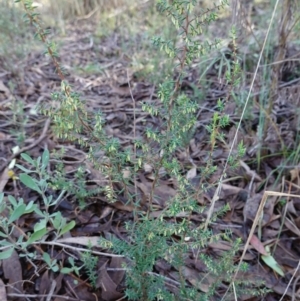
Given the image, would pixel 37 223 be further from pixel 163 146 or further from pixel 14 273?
pixel 163 146

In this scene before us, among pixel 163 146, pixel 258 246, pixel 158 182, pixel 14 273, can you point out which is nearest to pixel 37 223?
pixel 14 273

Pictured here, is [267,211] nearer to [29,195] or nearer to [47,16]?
[29,195]

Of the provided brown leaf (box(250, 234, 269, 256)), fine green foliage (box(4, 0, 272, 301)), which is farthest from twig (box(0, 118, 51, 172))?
brown leaf (box(250, 234, 269, 256))

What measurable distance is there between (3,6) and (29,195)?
1242 millimetres

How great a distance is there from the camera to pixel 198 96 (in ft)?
6.30

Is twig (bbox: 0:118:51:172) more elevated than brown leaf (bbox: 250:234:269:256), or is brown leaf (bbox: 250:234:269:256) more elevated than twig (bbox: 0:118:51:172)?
twig (bbox: 0:118:51:172)

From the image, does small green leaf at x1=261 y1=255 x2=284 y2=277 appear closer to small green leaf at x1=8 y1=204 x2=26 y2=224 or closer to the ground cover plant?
the ground cover plant

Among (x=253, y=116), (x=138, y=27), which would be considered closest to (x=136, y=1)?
(x=138, y=27)

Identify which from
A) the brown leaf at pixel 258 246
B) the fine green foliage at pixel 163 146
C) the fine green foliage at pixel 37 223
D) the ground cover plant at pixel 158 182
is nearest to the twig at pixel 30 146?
the ground cover plant at pixel 158 182

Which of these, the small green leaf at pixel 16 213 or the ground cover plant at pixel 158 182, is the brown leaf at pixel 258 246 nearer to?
the ground cover plant at pixel 158 182

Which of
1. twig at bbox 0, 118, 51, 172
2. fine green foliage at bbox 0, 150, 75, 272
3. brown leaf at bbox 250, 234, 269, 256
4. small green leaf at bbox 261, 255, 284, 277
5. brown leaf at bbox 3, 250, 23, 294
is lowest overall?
small green leaf at bbox 261, 255, 284, 277

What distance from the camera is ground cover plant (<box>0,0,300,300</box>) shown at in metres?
0.88

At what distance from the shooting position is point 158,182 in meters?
1.04

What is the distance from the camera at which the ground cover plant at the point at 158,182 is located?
0.88 m
